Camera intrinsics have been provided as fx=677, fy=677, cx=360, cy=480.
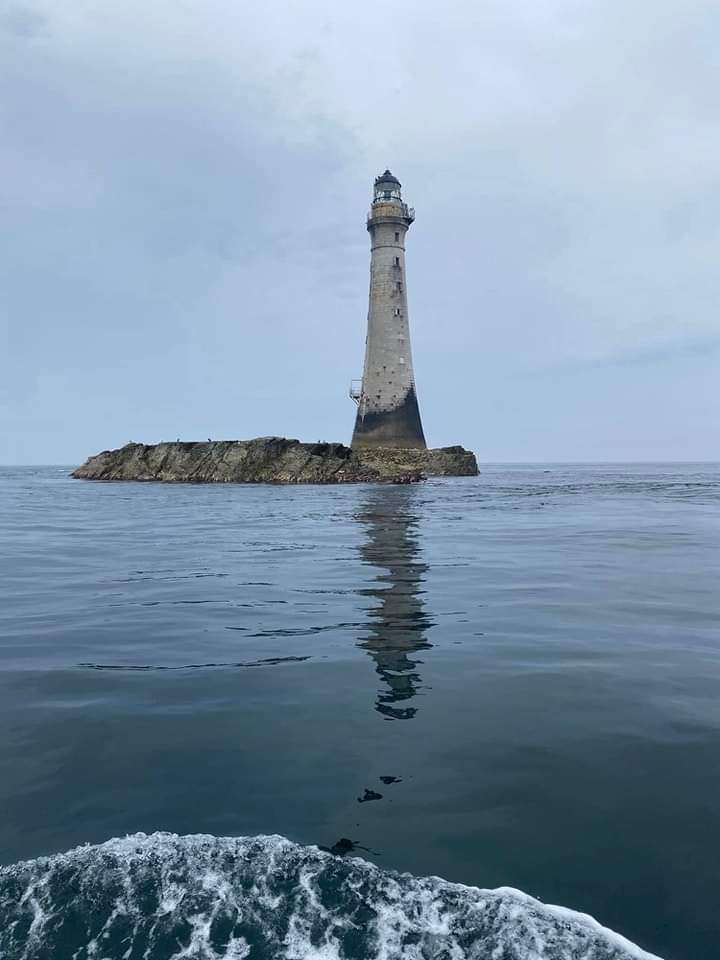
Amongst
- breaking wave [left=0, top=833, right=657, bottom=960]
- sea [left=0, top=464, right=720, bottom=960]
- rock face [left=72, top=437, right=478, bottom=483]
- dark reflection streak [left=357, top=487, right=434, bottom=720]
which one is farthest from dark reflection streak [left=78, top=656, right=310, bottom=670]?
rock face [left=72, top=437, right=478, bottom=483]

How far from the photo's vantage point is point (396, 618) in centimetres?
903

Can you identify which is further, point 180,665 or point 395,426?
point 395,426

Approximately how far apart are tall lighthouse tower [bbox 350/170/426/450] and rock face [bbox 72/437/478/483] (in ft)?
8.66

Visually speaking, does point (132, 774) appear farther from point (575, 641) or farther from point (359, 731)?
point (575, 641)

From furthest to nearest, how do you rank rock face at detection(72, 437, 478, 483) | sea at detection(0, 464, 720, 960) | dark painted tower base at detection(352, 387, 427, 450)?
dark painted tower base at detection(352, 387, 427, 450) → rock face at detection(72, 437, 478, 483) → sea at detection(0, 464, 720, 960)

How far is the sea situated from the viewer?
10.5 feet

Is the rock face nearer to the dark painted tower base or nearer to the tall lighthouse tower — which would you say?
the dark painted tower base

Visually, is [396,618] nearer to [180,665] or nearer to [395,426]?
[180,665]

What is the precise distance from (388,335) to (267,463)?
52.2 ft

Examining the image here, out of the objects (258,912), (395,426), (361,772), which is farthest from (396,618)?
(395,426)

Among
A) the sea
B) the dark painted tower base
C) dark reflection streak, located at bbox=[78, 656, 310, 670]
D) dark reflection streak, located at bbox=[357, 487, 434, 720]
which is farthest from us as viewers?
the dark painted tower base

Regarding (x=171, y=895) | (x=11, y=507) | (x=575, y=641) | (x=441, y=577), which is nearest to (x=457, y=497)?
(x=11, y=507)

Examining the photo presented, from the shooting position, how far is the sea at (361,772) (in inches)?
125

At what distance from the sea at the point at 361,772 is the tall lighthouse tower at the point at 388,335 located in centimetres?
5140
